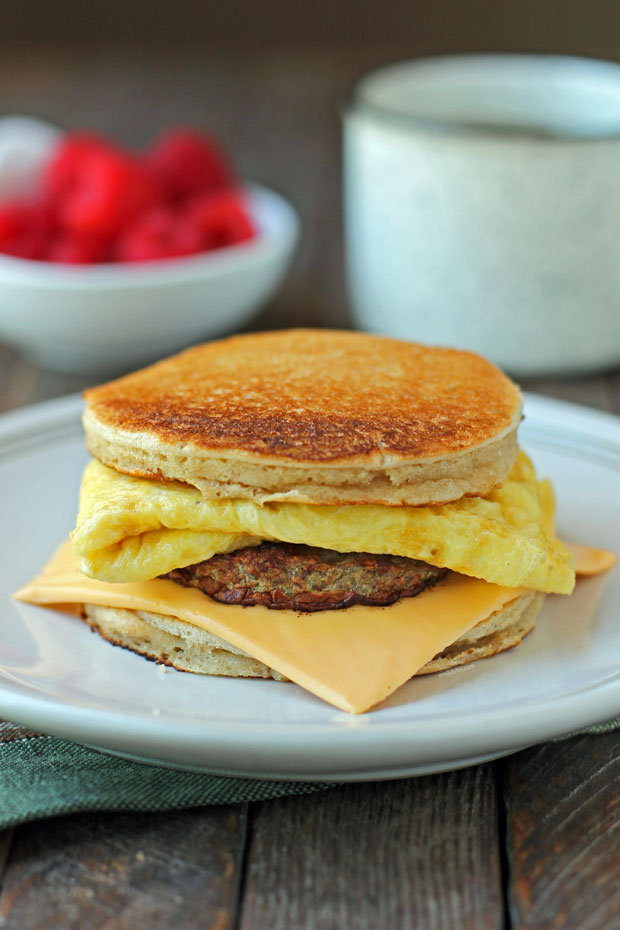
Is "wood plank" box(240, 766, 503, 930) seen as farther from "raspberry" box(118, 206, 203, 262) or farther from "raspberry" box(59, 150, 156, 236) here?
"raspberry" box(59, 150, 156, 236)

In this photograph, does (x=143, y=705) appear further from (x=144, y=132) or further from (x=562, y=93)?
(x=144, y=132)

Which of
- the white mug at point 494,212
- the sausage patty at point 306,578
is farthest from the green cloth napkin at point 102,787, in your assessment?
the white mug at point 494,212

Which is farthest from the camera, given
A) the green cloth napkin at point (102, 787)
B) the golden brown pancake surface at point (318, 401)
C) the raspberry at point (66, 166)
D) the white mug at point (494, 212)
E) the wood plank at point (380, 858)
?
the raspberry at point (66, 166)

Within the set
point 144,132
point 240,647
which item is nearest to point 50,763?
point 240,647

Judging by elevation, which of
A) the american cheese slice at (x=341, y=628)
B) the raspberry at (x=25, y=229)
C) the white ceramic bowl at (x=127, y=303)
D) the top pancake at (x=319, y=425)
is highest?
the top pancake at (x=319, y=425)

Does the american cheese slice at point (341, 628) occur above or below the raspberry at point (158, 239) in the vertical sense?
above

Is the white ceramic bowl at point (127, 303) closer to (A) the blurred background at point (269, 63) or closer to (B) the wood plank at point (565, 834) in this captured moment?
(A) the blurred background at point (269, 63)
